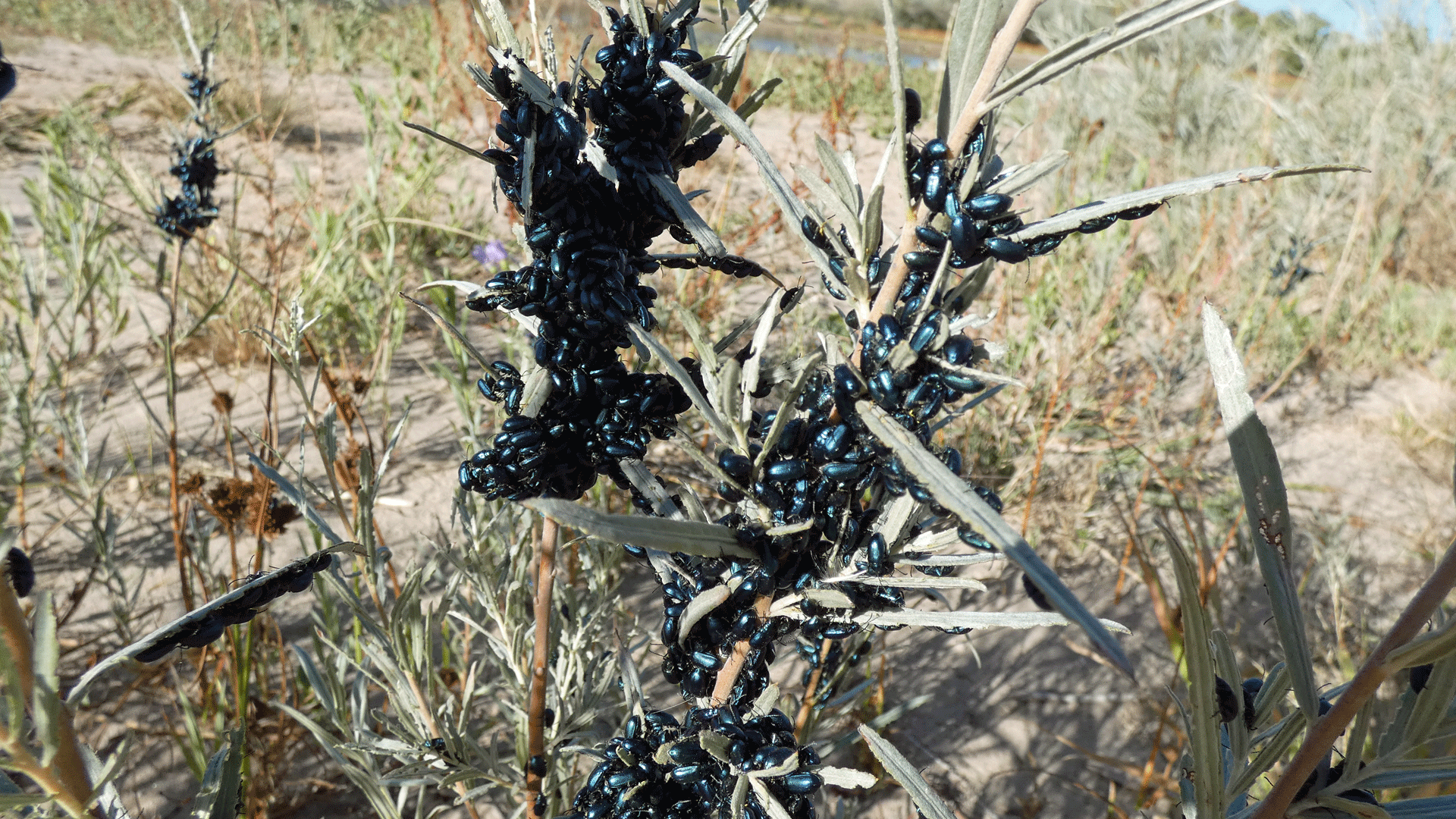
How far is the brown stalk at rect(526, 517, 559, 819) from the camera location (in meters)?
0.77

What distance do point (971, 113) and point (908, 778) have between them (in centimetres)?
46

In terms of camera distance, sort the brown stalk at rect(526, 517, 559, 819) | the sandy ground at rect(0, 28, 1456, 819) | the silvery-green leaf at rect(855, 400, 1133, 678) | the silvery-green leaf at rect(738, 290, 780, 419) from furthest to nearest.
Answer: the sandy ground at rect(0, 28, 1456, 819) → the brown stalk at rect(526, 517, 559, 819) → the silvery-green leaf at rect(738, 290, 780, 419) → the silvery-green leaf at rect(855, 400, 1133, 678)

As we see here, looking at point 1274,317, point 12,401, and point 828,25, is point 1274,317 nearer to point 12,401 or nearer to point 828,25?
point 828,25

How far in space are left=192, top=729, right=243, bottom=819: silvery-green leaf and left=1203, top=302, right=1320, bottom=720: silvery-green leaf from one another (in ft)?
2.47

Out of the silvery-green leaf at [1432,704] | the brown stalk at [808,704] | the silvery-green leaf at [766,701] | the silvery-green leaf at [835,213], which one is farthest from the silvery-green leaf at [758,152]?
the brown stalk at [808,704]

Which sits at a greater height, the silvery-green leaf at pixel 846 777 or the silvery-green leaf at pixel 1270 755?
the silvery-green leaf at pixel 1270 755

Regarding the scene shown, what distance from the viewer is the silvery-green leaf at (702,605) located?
1.86ft

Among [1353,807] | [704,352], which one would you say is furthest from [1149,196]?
[1353,807]

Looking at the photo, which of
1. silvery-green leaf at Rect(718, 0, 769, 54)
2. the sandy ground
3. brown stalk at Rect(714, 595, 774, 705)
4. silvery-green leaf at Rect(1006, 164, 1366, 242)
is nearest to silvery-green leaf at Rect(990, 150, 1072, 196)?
silvery-green leaf at Rect(1006, 164, 1366, 242)

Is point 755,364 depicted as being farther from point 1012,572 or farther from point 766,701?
point 1012,572

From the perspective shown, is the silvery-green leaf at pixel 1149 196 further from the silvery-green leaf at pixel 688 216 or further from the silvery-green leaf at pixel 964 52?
the silvery-green leaf at pixel 688 216

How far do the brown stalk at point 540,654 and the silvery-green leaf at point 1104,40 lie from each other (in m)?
0.52

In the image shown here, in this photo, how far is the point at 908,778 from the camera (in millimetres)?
575

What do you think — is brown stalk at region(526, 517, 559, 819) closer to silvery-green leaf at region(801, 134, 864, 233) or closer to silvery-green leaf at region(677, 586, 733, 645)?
silvery-green leaf at region(677, 586, 733, 645)
